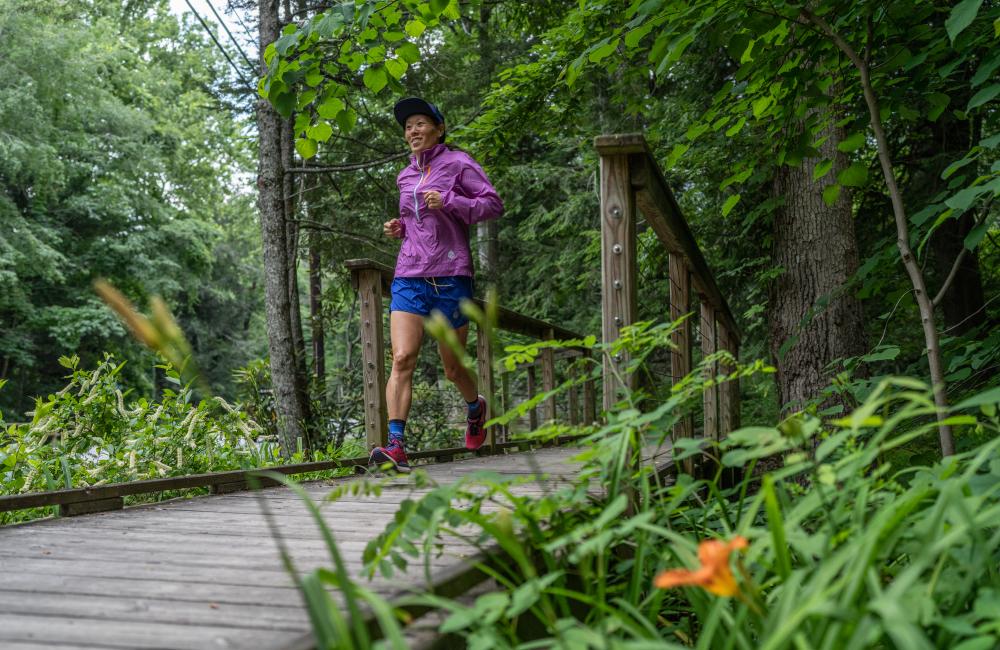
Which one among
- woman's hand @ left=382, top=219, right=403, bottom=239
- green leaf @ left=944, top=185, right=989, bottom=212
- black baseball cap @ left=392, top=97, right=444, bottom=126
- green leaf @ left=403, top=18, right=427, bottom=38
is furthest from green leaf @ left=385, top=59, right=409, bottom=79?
green leaf @ left=944, top=185, right=989, bottom=212

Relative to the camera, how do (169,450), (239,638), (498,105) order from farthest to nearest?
(498,105) → (169,450) → (239,638)

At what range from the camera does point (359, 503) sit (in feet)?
11.4

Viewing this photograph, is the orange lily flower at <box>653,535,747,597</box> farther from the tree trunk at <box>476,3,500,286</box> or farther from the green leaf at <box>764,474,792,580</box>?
the tree trunk at <box>476,3,500,286</box>

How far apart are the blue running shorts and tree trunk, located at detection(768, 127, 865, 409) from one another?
243cm

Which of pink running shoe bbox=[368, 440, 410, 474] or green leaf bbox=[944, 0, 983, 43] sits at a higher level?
green leaf bbox=[944, 0, 983, 43]

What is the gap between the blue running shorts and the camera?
435cm

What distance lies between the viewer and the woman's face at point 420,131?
14.5 feet

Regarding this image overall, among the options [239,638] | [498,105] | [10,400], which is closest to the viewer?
[239,638]

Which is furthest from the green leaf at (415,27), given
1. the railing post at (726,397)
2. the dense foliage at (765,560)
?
the railing post at (726,397)

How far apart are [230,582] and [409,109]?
115 inches

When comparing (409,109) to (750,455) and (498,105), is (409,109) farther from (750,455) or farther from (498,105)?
(498,105)

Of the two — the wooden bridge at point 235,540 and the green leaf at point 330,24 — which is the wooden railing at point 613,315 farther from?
the green leaf at point 330,24

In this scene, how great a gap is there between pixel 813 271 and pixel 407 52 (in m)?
3.33

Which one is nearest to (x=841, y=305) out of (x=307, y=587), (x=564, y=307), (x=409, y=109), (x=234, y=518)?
(x=409, y=109)
